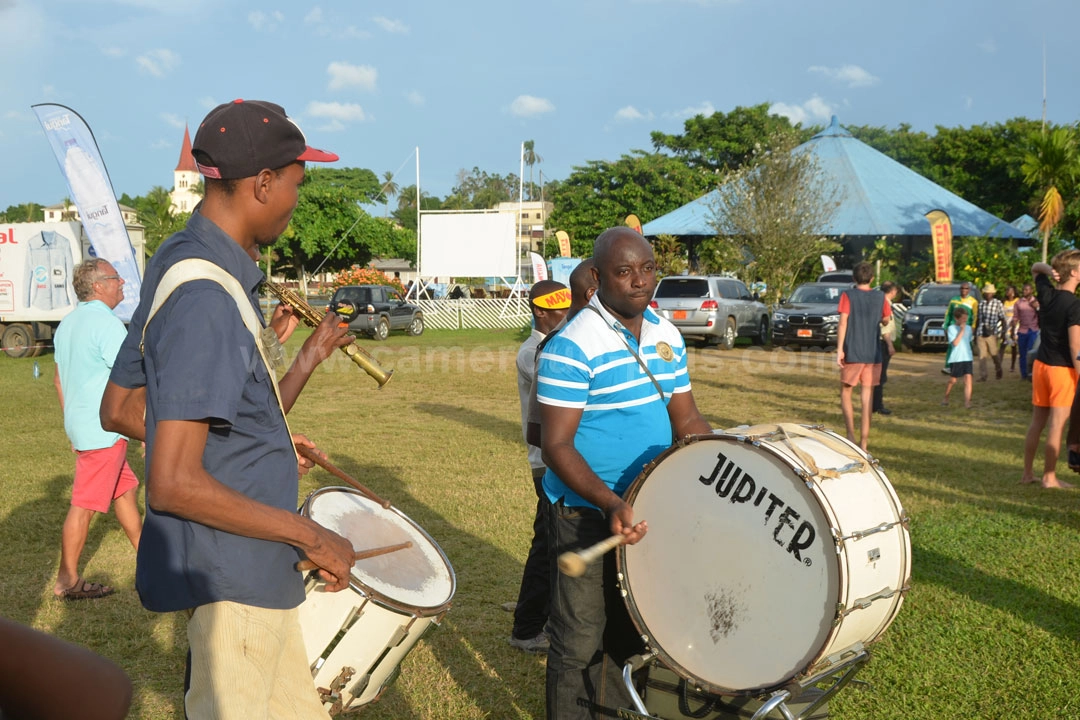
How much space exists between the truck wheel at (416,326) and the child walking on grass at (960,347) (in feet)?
67.6

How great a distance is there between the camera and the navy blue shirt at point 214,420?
1.91 m

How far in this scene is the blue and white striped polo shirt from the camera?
3.02m

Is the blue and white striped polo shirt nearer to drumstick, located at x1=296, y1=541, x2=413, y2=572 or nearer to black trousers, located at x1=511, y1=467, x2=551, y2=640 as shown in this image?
drumstick, located at x1=296, y1=541, x2=413, y2=572

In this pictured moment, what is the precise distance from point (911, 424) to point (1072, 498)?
4200 mm

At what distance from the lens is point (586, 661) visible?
10.2 ft

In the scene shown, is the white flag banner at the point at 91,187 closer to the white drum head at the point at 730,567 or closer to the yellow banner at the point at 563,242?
the white drum head at the point at 730,567

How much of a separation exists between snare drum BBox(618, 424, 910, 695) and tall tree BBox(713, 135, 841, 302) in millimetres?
28618

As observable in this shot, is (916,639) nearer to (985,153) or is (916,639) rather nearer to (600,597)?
(600,597)

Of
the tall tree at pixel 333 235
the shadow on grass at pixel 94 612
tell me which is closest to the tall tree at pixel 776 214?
the tall tree at pixel 333 235

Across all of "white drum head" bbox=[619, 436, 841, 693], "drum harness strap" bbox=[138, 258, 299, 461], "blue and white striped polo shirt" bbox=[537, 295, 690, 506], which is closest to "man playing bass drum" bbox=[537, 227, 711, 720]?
"blue and white striped polo shirt" bbox=[537, 295, 690, 506]

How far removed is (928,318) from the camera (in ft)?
72.0

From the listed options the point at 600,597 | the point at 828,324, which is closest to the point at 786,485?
the point at 600,597

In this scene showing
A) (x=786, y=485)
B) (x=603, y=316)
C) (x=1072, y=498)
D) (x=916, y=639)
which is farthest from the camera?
(x=1072, y=498)

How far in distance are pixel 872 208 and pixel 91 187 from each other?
3430cm
